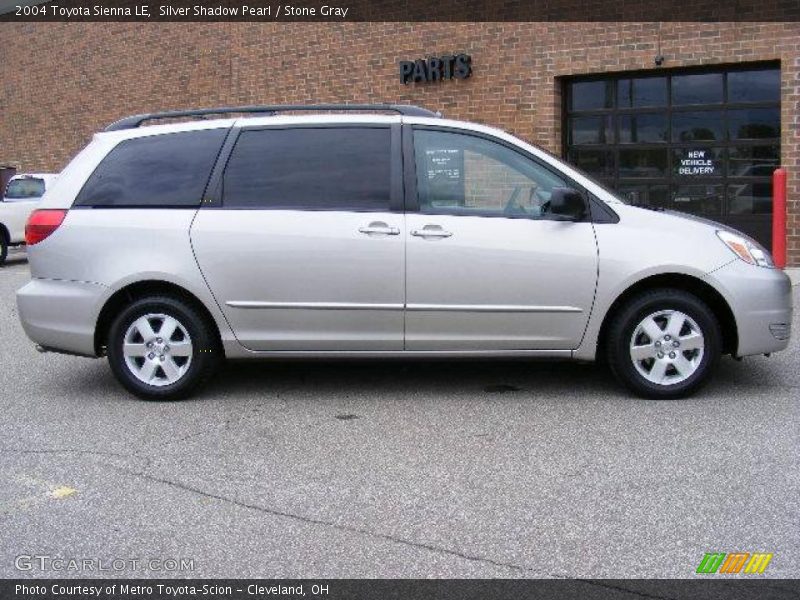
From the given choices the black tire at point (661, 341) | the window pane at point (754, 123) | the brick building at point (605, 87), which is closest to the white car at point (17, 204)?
the brick building at point (605, 87)

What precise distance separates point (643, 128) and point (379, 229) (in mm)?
8554

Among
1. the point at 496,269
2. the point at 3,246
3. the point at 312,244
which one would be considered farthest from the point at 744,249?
the point at 3,246

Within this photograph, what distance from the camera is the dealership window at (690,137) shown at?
1290cm

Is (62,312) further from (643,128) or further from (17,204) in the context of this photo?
(17,204)

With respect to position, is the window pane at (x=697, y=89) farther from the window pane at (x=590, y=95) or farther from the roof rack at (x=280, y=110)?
the roof rack at (x=280, y=110)

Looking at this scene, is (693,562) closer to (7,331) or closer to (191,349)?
(191,349)

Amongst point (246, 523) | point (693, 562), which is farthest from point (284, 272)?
point (693, 562)

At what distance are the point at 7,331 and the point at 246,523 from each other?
6.33 m

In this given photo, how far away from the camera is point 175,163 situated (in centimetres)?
645

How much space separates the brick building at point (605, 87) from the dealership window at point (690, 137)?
1cm

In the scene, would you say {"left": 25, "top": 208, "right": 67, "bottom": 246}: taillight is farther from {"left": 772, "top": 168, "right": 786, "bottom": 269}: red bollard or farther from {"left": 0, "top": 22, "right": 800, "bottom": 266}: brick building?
{"left": 772, "top": 168, "right": 786, "bottom": 269}: red bollard

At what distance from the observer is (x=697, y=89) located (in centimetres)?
1323

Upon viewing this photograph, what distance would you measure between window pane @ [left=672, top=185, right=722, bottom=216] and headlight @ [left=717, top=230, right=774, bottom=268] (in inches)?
286

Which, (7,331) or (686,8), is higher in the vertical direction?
(686,8)
